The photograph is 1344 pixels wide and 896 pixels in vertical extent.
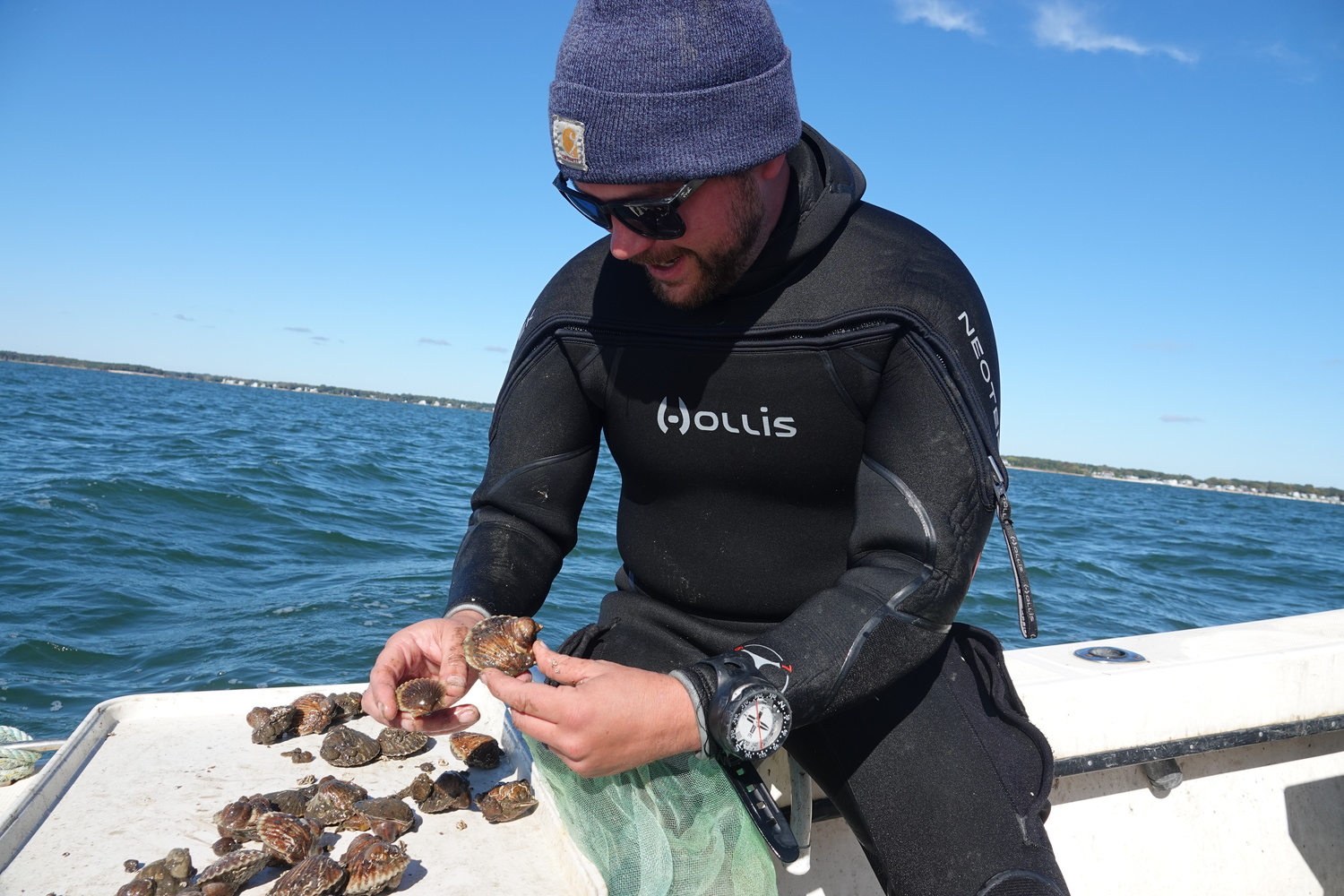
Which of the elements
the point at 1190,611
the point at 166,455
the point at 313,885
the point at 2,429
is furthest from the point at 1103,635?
the point at 2,429

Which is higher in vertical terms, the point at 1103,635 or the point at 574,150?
the point at 574,150

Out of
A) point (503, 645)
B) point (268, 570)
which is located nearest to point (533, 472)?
point (503, 645)

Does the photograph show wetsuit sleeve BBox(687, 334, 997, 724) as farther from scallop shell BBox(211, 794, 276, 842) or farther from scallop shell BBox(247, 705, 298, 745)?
scallop shell BBox(247, 705, 298, 745)

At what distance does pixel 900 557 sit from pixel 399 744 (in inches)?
67.3

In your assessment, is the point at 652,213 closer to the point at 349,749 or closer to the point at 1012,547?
the point at 1012,547

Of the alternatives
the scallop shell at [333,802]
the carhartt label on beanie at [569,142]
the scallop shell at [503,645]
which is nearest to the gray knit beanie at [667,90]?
the carhartt label on beanie at [569,142]

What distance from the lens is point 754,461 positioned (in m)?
2.23

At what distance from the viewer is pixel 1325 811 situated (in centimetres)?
351

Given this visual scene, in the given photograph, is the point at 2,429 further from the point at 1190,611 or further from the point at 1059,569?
the point at 1190,611

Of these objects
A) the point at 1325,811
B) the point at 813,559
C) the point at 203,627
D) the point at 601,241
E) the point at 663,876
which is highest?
the point at 601,241

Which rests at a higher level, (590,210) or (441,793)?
(590,210)

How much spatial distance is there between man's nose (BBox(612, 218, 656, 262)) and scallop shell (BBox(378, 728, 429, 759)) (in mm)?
1624

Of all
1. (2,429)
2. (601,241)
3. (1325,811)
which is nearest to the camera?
(601,241)

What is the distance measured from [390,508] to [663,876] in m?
14.0
